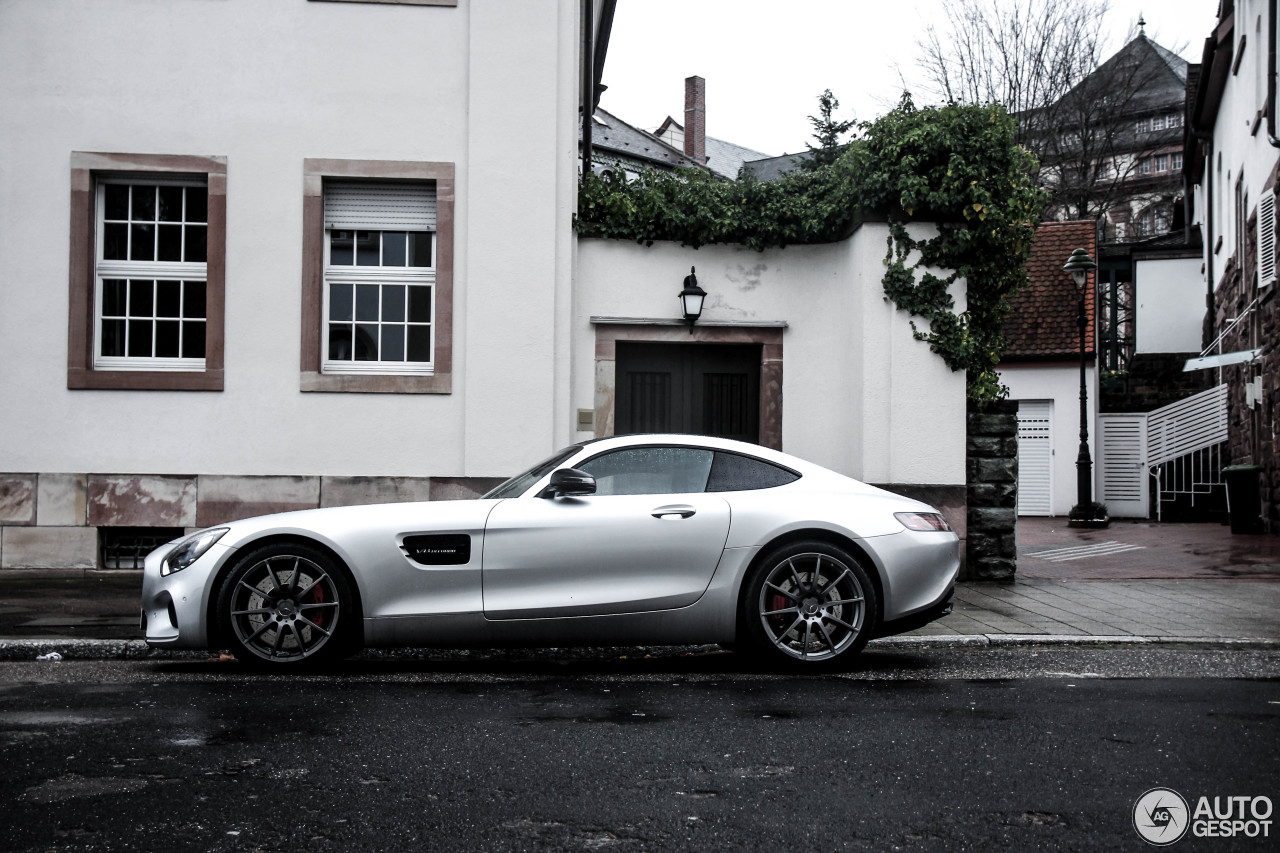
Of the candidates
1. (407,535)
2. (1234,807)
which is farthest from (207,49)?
(1234,807)

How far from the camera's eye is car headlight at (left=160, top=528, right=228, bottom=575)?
6641mm

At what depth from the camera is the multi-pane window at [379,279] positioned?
12.3m

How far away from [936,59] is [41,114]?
2709 centimetres

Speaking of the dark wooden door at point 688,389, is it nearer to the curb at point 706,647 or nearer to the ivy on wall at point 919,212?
the ivy on wall at point 919,212

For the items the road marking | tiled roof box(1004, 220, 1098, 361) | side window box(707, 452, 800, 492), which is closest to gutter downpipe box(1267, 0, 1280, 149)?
the road marking

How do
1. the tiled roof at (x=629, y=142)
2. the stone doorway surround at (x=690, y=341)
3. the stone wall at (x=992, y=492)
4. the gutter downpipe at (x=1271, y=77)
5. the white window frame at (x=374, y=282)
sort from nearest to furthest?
1. the stone wall at (x=992, y=492)
2. the white window frame at (x=374, y=282)
3. the stone doorway surround at (x=690, y=341)
4. the gutter downpipe at (x=1271, y=77)
5. the tiled roof at (x=629, y=142)

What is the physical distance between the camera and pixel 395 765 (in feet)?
14.5

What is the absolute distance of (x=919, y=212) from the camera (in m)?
11.9

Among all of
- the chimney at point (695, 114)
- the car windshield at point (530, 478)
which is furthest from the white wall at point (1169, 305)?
the car windshield at point (530, 478)

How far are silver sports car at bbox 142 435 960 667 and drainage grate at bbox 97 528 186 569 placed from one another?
5409mm

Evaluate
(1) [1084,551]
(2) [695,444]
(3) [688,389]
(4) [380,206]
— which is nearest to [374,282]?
(4) [380,206]

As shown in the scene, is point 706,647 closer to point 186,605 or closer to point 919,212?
point 186,605
